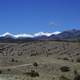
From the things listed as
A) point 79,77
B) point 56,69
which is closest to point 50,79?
point 79,77

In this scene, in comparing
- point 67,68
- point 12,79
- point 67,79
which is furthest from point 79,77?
point 67,68

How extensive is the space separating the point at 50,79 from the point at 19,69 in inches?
442

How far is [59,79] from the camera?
101 ft

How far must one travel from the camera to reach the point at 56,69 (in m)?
42.2

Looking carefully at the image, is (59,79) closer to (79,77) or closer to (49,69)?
(79,77)

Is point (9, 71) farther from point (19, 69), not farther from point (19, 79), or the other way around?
point (19, 79)

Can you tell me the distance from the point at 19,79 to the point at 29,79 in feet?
3.37

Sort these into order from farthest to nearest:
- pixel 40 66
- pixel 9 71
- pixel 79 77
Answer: pixel 40 66 → pixel 9 71 → pixel 79 77

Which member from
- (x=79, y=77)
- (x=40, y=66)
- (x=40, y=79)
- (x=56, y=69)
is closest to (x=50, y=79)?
(x=40, y=79)

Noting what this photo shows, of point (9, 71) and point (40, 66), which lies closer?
point (9, 71)

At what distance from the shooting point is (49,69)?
4244 cm

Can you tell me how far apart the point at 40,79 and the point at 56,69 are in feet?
36.1

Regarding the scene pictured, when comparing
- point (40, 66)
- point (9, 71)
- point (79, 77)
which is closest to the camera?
point (79, 77)

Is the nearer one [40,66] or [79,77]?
[79,77]
